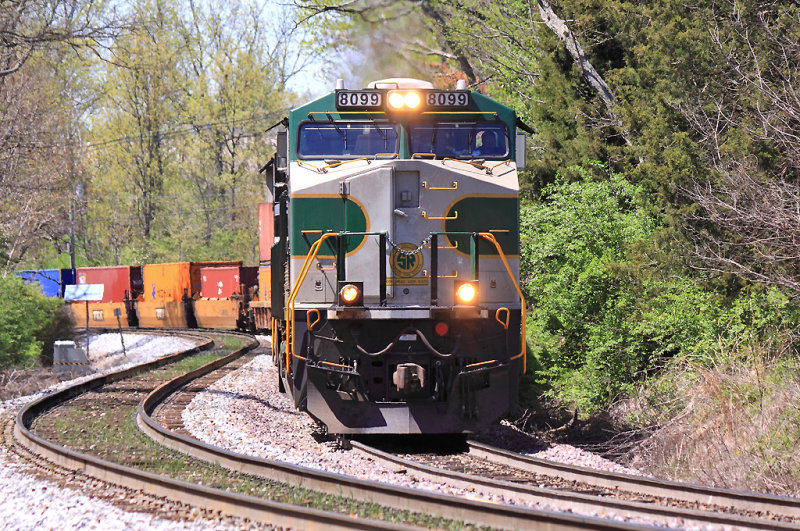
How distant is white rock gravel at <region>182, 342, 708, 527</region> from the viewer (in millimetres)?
8234

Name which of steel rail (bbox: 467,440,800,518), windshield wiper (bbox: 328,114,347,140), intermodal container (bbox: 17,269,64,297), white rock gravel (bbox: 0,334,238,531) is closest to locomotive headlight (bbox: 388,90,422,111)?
windshield wiper (bbox: 328,114,347,140)

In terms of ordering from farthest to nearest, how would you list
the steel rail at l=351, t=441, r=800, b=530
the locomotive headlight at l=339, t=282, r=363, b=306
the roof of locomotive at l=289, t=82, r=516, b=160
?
the roof of locomotive at l=289, t=82, r=516, b=160 < the locomotive headlight at l=339, t=282, r=363, b=306 < the steel rail at l=351, t=441, r=800, b=530

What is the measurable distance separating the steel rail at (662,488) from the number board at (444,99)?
3.84 m

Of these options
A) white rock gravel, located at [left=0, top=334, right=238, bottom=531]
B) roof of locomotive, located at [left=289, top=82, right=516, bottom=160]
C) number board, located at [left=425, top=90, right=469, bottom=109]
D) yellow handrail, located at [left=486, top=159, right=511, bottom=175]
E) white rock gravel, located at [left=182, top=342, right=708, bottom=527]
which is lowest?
white rock gravel, located at [left=182, top=342, right=708, bottom=527]

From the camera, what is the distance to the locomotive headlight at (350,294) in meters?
9.03

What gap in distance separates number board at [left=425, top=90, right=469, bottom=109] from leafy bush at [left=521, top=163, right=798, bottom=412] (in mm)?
3368

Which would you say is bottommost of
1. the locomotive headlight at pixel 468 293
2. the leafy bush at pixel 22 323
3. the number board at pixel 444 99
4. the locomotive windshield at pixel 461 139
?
the leafy bush at pixel 22 323

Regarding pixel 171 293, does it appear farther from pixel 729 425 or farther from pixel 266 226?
pixel 729 425

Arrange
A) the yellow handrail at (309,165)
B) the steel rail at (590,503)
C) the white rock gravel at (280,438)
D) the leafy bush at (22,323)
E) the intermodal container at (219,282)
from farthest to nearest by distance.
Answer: the intermodal container at (219,282) < the leafy bush at (22,323) < the yellow handrail at (309,165) < the white rock gravel at (280,438) < the steel rail at (590,503)

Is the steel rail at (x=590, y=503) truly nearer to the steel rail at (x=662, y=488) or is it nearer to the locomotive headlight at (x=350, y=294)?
the steel rail at (x=662, y=488)

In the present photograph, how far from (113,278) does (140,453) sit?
96.1 ft

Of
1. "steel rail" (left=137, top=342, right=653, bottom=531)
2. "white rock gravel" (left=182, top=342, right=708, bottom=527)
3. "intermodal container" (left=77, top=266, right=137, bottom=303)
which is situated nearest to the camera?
"steel rail" (left=137, top=342, right=653, bottom=531)

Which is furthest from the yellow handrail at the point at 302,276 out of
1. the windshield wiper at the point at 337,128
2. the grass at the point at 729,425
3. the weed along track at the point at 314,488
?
the grass at the point at 729,425

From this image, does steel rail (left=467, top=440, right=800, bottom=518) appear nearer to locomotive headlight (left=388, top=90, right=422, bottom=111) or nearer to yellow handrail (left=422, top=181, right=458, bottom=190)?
yellow handrail (left=422, top=181, right=458, bottom=190)
